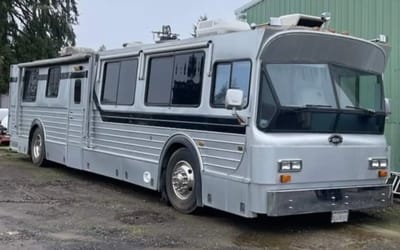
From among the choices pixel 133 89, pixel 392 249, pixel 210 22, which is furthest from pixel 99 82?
pixel 392 249

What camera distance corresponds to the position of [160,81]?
943cm

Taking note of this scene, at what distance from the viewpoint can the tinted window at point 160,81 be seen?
923 cm

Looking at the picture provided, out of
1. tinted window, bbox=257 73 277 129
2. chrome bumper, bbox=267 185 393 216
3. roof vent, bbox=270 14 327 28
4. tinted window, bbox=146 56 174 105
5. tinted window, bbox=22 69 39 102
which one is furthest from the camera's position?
tinted window, bbox=22 69 39 102

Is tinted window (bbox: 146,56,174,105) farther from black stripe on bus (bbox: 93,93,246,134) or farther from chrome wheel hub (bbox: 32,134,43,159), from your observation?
chrome wheel hub (bbox: 32,134,43,159)

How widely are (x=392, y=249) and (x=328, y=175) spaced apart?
115 cm

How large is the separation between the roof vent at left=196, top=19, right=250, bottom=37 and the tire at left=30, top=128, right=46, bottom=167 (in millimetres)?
6455

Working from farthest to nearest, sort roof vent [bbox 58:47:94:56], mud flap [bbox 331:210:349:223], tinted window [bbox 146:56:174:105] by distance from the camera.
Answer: roof vent [bbox 58:47:94:56], tinted window [bbox 146:56:174:105], mud flap [bbox 331:210:349:223]

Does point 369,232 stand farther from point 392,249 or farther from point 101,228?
point 101,228

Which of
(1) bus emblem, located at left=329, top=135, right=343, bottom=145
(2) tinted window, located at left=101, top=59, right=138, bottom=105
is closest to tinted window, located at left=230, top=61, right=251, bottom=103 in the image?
(1) bus emblem, located at left=329, top=135, right=343, bottom=145

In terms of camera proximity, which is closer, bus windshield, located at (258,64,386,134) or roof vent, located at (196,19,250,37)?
bus windshield, located at (258,64,386,134)

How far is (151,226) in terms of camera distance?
7949 millimetres

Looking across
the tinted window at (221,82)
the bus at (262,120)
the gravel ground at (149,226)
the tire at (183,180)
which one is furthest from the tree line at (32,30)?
the tinted window at (221,82)

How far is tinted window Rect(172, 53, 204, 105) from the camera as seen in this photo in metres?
8.52

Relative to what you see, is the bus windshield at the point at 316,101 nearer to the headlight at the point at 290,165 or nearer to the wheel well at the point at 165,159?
the headlight at the point at 290,165
